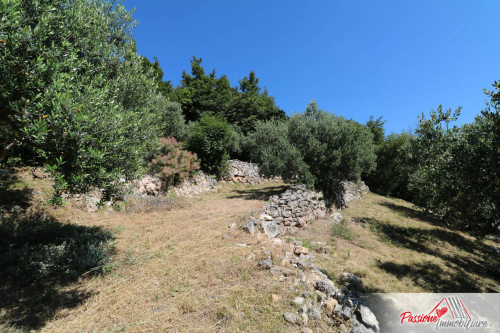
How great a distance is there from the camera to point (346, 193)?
19.4 metres

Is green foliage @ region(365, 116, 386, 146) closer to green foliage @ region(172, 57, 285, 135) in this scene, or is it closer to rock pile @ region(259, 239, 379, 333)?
green foliage @ region(172, 57, 285, 135)

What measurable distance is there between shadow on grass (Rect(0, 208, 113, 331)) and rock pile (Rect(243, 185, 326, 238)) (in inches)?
224

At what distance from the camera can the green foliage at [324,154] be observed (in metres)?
15.3

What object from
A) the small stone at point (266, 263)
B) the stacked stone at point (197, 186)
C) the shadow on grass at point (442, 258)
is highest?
the stacked stone at point (197, 186)

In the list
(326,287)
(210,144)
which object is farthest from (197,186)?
(326,287)

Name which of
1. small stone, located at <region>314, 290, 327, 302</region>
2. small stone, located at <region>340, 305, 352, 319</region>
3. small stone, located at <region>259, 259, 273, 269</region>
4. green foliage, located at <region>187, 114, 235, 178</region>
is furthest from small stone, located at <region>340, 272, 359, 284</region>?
green foliage, located at <region>187, 114, 235, 178</region>

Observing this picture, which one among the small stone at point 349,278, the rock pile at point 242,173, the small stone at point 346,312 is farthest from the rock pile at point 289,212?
the rock pile at point 242,173

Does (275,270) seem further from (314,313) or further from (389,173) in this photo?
(389,173)

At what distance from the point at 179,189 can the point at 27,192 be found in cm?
935

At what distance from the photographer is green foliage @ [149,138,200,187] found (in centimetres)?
1630

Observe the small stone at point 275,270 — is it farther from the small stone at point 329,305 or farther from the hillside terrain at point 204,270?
the small stone at point 329,305

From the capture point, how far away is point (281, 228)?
10.1 meters

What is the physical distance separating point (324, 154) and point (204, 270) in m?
12.3

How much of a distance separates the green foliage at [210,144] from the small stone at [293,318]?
18.3 m
